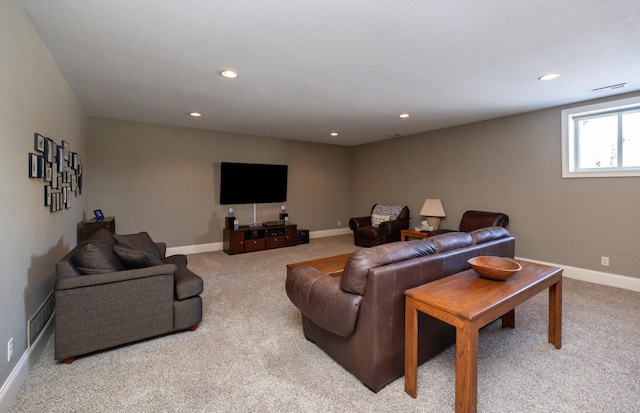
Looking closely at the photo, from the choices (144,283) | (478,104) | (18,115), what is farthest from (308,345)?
(478,104)

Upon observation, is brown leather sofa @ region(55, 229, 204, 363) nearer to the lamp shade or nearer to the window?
the lamp shade

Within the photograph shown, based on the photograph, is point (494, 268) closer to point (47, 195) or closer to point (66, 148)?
point (47, 195)

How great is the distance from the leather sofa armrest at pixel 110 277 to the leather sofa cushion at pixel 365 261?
1.53 m

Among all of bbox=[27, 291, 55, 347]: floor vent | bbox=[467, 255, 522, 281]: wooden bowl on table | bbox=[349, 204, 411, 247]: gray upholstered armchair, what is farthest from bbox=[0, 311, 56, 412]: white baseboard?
bbox=[349, 204, 411, 247]: gray upholstered armchair

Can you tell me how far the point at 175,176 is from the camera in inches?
212

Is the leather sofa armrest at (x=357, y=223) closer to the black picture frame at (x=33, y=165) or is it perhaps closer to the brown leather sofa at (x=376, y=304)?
the brown leather sofa at (x=376, y=304)

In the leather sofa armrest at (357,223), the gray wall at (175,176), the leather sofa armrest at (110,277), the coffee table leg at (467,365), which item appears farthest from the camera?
the leather sofa armrest at (357,223)

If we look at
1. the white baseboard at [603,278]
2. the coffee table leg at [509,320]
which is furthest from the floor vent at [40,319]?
the white baseboard at [603,278]

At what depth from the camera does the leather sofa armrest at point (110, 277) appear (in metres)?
2.05

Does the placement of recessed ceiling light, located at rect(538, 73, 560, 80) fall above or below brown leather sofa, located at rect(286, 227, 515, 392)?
above

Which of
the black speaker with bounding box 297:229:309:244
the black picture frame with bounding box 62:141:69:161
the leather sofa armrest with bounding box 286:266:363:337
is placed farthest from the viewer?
the black speaker with bounding box 297:229:309:244

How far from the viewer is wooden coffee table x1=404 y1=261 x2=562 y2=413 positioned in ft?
4.75

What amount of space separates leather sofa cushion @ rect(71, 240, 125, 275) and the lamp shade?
486 centimetres

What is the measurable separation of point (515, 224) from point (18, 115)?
5875 millimetres
